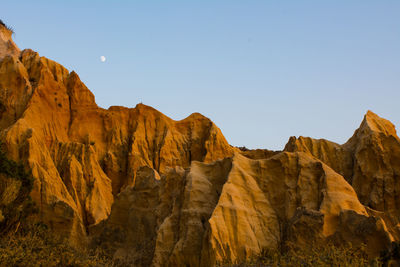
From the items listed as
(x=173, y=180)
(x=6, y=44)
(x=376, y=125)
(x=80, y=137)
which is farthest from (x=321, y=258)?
(x=6, y=44)

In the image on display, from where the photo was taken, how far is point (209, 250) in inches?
978

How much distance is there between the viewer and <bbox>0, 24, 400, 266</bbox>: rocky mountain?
25734 mm

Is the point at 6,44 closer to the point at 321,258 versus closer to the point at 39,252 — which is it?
the point at 39,252

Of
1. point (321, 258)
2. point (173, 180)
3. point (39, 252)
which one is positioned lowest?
point (39, 252)

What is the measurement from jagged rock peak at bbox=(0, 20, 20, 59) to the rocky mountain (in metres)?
0.26

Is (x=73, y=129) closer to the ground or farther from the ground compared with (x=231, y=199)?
farther from the ground

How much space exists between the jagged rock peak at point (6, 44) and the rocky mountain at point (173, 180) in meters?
0.26

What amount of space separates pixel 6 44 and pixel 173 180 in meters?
42.3

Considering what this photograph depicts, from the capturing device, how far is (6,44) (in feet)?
208

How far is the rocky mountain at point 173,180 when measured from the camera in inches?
1013

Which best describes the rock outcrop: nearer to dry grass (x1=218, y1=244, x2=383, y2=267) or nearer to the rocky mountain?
the rocky mountain

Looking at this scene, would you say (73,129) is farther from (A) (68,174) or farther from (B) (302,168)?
(B) (302,168)

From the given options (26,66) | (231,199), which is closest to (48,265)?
(231,199)

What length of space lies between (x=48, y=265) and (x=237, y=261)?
31.2 ft
